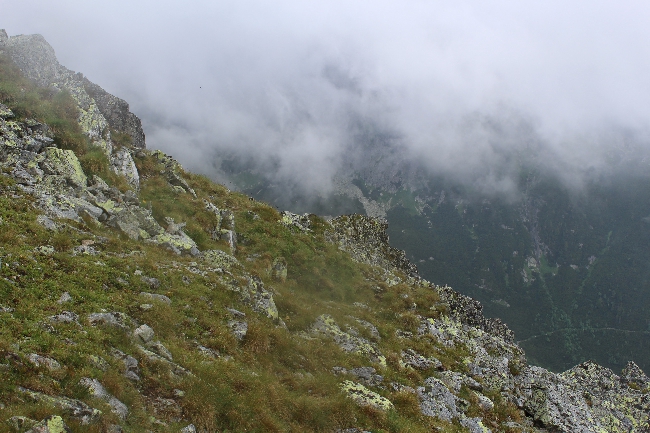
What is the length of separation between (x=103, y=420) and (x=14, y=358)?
323 centimetres

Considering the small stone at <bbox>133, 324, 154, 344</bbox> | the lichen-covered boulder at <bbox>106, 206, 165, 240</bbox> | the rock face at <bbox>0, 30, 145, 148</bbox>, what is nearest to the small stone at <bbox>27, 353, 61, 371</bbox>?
the small stone at <bbox>133, 324, 154, 344</bbox>

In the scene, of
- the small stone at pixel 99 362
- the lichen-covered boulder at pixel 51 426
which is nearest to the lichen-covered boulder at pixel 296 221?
the small stone at pixel 99 362

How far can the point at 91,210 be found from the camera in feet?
79.6

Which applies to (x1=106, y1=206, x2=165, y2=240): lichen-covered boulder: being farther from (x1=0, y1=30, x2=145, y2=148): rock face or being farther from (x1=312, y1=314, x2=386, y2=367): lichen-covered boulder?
(x1=312, y1=314, x2=386, y2=367): lichen-covered boulder

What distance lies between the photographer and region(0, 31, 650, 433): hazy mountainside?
1291 cm

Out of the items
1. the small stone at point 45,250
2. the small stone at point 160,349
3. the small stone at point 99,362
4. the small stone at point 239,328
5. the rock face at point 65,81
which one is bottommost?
the small stone at point 99,362

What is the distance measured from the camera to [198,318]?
18.8m

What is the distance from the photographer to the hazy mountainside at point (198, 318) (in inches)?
508

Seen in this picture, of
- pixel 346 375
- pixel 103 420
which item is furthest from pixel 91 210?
pixel 346 375

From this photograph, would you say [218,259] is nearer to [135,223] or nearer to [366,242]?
[135,223]

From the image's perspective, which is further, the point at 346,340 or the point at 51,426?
the point at 346,340

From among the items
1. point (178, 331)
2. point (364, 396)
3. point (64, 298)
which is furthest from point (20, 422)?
point (364, 396)

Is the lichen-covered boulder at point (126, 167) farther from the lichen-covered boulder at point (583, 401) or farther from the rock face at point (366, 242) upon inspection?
the lichen-covered boulder at point (583, 401)

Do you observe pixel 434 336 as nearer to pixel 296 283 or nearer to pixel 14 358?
pixel 296 283
